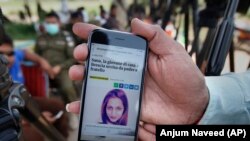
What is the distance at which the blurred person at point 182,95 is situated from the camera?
34.7 inches

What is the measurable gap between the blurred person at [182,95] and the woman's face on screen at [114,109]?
9cm

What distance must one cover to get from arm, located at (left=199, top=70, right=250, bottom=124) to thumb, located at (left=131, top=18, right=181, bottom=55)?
13 centimetres

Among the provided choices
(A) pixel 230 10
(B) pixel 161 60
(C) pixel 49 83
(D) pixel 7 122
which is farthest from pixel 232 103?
(C) pixel 49 83

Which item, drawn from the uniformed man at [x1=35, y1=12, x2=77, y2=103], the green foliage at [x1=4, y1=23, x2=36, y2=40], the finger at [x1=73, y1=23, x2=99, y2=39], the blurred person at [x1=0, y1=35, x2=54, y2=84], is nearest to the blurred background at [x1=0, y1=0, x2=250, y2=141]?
the green foliage at [x1=4, y1=23, x2=36, y2=40]

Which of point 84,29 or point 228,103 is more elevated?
point 84,29

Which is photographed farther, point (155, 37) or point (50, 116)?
point (50, 116)

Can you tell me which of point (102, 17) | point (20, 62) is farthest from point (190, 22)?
point (20, 62)

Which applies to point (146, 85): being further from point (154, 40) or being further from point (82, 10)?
point (82, 10)

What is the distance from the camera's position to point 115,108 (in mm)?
809

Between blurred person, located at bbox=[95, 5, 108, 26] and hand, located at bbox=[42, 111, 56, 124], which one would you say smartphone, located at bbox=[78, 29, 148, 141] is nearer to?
blurred person, located at bbox=[95, 5, 108, 26]

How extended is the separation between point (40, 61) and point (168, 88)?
2192 millimetres

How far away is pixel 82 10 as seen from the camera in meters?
1.25

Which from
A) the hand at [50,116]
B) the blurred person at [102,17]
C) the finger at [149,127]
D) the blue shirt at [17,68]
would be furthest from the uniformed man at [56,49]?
the finger at [149,127]

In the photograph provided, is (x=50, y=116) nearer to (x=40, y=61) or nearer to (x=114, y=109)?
(x=40, y=61)
